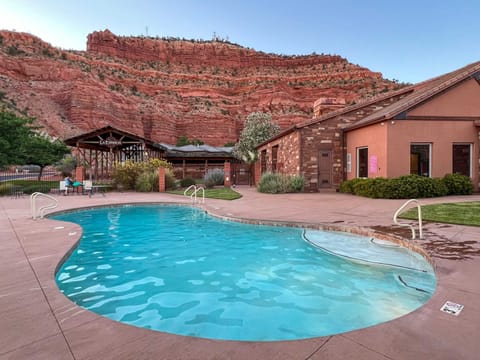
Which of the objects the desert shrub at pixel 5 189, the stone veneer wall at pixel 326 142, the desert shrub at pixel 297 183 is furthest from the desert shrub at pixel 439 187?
the desert shrub at pixel 5 189

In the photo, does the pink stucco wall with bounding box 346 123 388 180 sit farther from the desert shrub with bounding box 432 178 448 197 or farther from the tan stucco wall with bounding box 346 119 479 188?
the desert shrub with bounding box 432 178 448 197

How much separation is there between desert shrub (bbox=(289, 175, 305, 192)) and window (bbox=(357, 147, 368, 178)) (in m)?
2.71

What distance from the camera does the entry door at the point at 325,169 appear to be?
15.4 metres

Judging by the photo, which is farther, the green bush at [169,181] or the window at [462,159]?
the green bush at [169,181]

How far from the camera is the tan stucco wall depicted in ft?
40.2

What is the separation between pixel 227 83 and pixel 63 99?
30.5 m

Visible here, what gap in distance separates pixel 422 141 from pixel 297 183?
5.63 meters

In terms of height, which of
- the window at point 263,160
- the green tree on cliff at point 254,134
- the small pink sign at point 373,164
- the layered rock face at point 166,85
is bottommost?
the small pink sign at point 373,164

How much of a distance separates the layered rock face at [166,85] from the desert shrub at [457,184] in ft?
124

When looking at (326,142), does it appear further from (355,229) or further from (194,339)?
(194,339)

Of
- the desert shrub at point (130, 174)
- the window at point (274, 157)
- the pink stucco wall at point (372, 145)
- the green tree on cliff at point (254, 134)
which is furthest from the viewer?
the green tree on cliff at point (254, 134)

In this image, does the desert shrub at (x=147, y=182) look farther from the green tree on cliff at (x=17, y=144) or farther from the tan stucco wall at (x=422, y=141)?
the tan stucco wall at (x=422, y=141)

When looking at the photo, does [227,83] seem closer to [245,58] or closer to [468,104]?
[245,58]

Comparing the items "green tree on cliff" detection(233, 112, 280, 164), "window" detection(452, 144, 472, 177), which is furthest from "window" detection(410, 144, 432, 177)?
"green tree on cliff" detection(233, 112, 280, 164)
